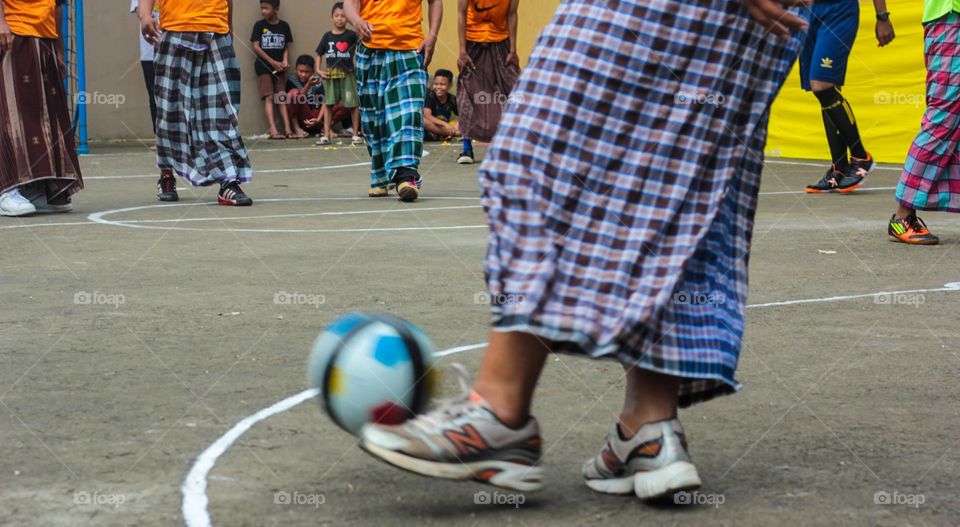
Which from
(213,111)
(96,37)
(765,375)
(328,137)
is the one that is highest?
(765,375)

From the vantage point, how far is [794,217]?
7.94 meters

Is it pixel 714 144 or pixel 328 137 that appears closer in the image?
pixel 714 144

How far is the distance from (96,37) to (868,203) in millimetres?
10958

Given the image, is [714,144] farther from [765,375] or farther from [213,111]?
[213,111]

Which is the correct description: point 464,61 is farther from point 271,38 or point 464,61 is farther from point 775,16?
point 775,16

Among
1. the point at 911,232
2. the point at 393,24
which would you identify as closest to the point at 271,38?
the point at 393,24

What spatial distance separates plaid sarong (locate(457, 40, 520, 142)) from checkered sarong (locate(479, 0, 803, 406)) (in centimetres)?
971

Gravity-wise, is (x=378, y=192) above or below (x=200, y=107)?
below

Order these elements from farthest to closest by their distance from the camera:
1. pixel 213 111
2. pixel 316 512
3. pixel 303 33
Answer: pixel 303 33, pixel 213 111, pixel 316 512

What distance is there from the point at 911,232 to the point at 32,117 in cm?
499

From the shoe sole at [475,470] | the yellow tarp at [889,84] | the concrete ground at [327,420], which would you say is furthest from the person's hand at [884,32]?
the shoe sole at [475,470]

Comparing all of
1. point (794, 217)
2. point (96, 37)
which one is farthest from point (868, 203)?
point (96, 37)

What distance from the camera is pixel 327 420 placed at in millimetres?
3150

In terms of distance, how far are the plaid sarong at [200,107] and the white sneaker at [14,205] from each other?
1122 millimetres
